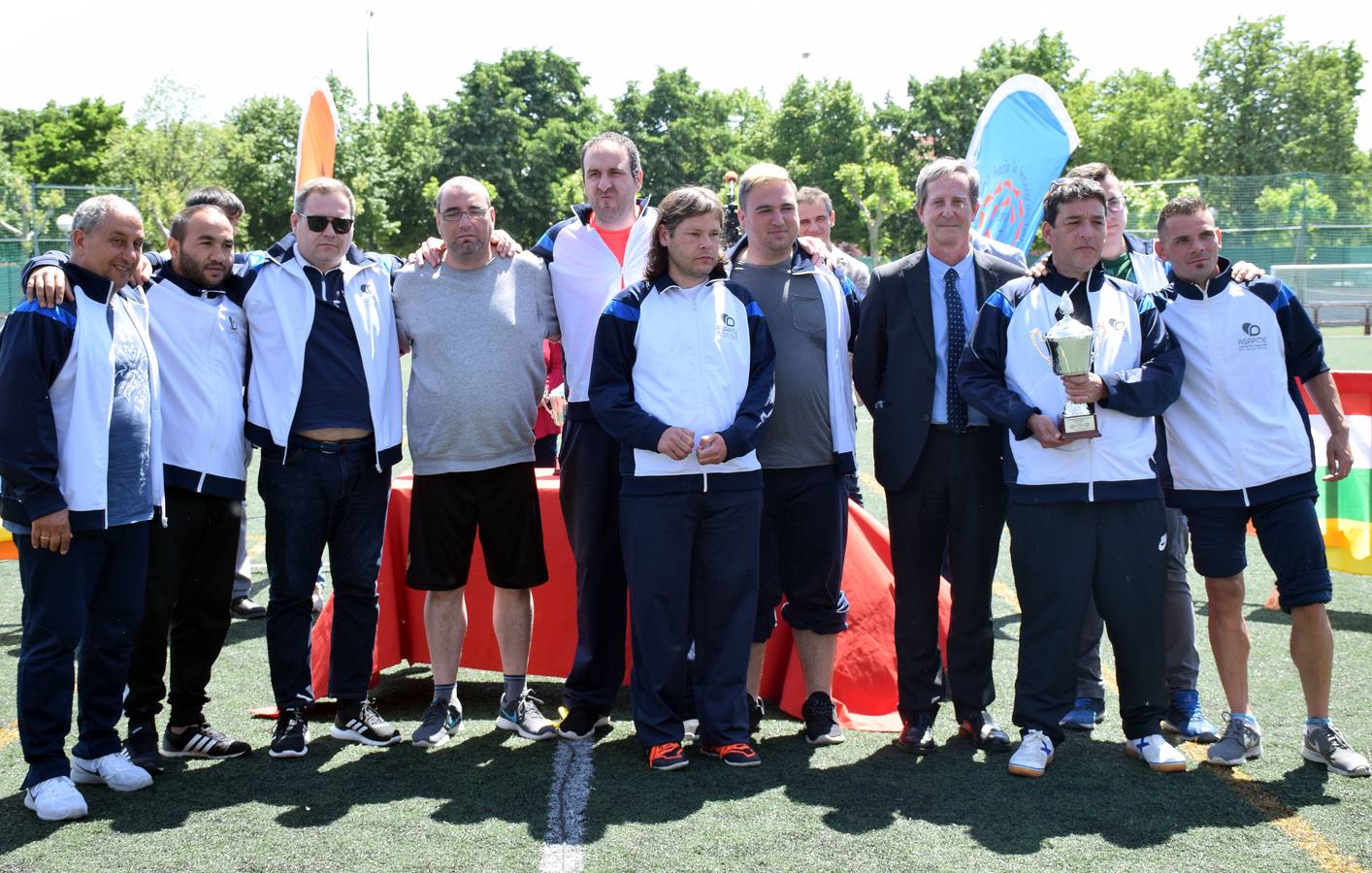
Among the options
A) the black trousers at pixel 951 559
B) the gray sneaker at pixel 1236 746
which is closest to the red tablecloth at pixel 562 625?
the black trousers at pixel 951 559

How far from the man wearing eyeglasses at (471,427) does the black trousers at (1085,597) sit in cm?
193

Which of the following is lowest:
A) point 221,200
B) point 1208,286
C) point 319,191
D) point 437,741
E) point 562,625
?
point 437,741

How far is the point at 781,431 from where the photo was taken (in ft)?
15.5

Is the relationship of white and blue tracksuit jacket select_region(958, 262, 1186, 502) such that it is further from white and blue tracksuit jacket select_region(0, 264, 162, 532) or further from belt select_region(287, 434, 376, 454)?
white and blue tracksuit jacket select_region(0, 264, 162, 532)

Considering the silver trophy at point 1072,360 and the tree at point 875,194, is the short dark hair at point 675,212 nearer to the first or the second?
the silver trophy at point 1072,360

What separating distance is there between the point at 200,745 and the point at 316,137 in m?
5.14

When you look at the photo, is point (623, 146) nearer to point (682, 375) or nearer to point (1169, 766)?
point (682, 375)

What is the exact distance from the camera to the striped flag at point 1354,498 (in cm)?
704

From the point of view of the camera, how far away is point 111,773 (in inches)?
168

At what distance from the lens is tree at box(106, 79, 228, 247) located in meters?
46.6

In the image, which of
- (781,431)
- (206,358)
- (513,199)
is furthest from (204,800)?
(513,199)

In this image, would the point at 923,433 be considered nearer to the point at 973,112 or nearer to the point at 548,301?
the point at 548,301

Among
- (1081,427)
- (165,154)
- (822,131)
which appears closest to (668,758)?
(1081,427)

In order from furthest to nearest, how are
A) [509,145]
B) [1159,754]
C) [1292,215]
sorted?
[509,145] < [1292,215] < [1159,754]
